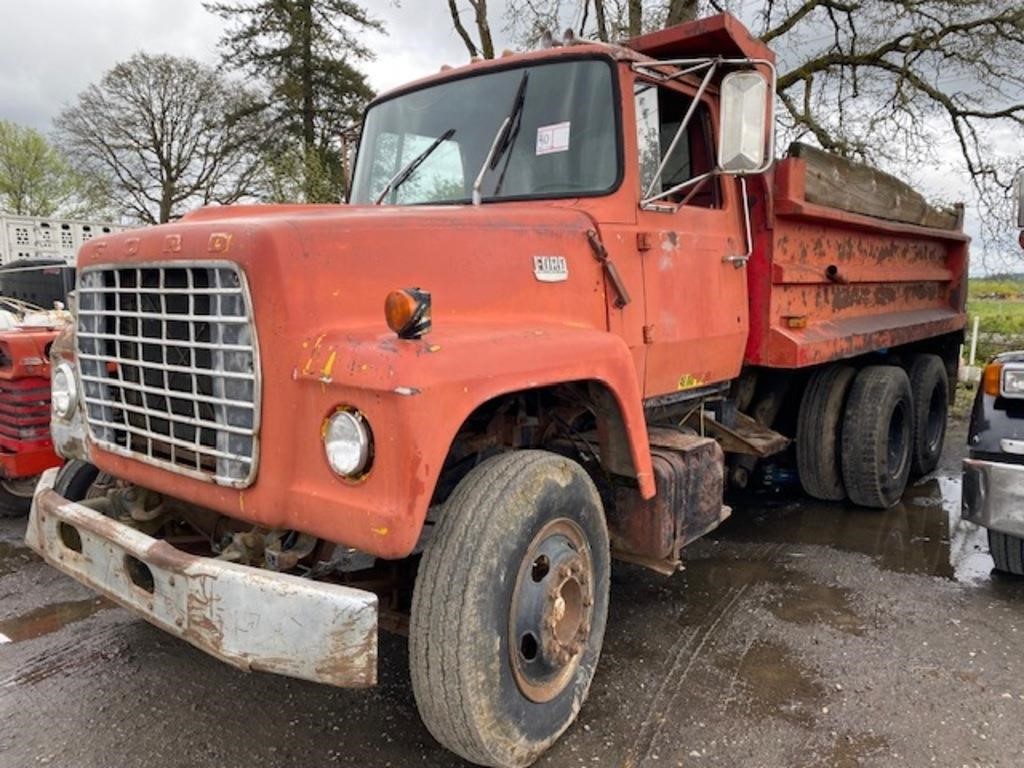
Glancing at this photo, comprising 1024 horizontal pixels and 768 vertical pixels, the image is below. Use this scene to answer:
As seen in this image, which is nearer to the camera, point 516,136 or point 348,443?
point 348,443

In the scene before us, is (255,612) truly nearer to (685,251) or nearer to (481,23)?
(685,251)

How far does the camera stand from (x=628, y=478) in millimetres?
3197

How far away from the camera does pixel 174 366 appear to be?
8.20 feet

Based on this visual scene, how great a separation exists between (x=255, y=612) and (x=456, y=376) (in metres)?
0.88

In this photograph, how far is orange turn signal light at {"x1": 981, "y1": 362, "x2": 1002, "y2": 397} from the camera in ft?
13.1

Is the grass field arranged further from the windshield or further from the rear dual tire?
the windshield

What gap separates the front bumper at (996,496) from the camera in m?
3.70

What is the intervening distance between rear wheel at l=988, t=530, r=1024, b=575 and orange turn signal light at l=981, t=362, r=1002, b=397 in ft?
2.41

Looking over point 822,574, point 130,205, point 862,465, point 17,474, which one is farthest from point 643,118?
point 130,205

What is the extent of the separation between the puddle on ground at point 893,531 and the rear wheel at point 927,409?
0.46 metres

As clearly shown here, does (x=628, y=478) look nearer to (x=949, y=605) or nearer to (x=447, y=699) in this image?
(x=447, y=699)

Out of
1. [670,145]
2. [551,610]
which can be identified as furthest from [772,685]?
[670,145]

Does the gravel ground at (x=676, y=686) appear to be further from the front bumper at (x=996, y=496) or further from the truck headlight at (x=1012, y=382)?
the truck headlight at (x=1012, y=382)

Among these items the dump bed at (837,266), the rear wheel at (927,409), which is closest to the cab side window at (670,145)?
the dump bed at (837,266)
